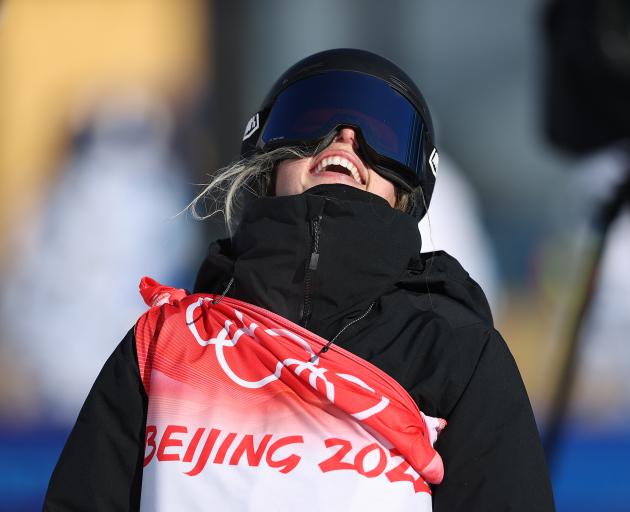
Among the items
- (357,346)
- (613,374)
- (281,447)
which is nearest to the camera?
(281,447)

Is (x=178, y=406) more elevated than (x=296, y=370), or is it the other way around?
(x=296, y=370)

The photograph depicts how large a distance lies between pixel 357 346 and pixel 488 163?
85.6 inches

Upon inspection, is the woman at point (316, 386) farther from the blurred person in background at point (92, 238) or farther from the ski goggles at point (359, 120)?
the blurred person in background at point (92, 238)

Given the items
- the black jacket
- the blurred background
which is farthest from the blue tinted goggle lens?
the blurred background

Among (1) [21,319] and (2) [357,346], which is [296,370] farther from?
(1) [21,319]

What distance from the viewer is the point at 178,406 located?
1.31m

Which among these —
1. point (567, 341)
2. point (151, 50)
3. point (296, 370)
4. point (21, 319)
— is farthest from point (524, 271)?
point (296, 370)

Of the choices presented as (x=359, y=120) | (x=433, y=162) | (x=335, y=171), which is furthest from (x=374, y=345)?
(x=433, y=162)

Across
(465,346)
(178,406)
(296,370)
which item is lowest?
(178,406)

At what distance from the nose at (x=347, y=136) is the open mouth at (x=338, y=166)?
4 cm

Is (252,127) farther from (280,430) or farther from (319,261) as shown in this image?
(280,430)

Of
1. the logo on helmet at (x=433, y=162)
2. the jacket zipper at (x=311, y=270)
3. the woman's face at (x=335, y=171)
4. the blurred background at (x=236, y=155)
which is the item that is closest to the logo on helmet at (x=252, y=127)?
the woman's face at (x=335, y=171)

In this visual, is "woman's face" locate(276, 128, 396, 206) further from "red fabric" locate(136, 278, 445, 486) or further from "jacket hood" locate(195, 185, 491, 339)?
"red fabric" locate(136, 278, 445, 486)

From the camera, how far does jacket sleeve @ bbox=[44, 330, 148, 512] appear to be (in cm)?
135
